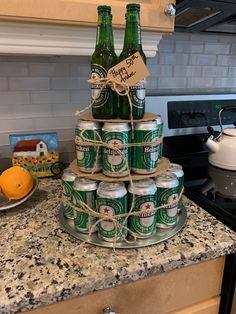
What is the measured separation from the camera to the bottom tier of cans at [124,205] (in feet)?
1.84

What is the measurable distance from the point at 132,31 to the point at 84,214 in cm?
40

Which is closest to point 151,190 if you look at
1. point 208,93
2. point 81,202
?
point 81,202

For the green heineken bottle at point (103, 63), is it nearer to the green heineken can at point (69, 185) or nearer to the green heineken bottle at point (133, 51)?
the green heineken bottle at point (133, 51)

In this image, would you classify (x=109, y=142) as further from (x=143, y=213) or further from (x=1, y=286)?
(x=1, y=286)

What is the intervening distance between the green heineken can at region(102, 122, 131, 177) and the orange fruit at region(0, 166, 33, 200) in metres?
0.30

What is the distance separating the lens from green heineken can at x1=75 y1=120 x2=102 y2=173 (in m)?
0.57

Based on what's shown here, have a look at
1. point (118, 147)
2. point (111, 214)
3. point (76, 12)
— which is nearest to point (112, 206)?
point (111, 214)

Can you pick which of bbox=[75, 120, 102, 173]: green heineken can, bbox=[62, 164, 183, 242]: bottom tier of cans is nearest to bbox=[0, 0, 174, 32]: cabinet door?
bbox=[75, 120, 102, 173]: green heineken can

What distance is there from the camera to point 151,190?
57 centimetres

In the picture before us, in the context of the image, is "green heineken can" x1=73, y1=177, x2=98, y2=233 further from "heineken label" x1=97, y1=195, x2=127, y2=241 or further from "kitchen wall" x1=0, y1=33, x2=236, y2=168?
"kitchen wall" x1=0, y1=33, x2=236, y2=168

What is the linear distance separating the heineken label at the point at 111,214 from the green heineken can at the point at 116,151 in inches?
2.2

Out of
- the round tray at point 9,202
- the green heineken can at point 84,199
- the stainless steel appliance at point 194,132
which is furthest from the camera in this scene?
the stainless steel appliance at point 194,132

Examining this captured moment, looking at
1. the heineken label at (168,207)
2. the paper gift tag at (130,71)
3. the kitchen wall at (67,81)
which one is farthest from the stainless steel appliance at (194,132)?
the paper gift tag at (130,71)

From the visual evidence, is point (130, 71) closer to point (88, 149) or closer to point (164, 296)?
point (88, 149)
